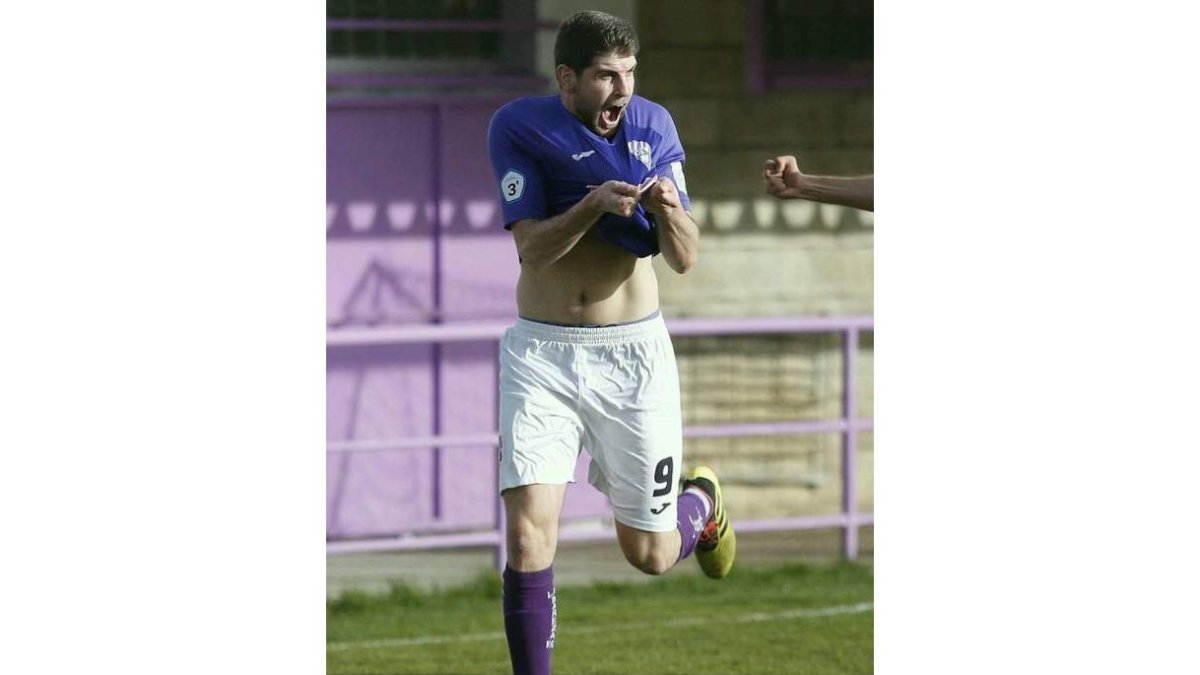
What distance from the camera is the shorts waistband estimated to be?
19.0 ft

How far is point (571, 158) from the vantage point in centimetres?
553

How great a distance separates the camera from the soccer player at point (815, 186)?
5555 millimetres

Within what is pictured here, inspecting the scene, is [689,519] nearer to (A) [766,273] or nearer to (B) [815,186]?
(B) [815,186]

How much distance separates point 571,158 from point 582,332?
1.66 ft

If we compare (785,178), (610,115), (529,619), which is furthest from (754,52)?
(529,619)

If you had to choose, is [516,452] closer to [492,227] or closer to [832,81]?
[492,227]

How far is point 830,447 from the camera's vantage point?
11031mm

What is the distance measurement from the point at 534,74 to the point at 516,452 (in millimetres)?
4710

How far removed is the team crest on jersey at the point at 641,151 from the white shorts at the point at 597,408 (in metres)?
0.51

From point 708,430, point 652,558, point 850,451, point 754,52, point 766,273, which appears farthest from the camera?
point 766,273

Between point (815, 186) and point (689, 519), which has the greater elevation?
point (815, 186)

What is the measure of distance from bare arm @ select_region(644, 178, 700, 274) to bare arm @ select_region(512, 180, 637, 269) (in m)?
0.09

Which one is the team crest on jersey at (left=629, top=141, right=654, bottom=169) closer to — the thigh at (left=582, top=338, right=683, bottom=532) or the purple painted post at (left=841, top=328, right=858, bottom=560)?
the thigh at (left=582, top=338, right=683, bottom=532)
